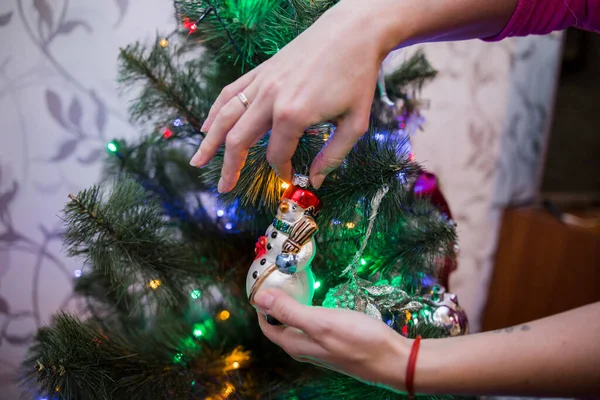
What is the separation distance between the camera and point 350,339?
0.34 m

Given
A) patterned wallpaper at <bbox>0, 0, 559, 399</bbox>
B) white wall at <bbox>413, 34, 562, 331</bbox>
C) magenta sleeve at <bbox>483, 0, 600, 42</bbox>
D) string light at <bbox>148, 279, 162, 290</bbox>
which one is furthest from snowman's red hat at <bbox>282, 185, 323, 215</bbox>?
white wall at <bbox>413, 34, 562, 331</bbox>

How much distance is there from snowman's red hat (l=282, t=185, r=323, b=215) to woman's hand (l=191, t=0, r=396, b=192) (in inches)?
1.1

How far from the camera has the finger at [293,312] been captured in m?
0.35

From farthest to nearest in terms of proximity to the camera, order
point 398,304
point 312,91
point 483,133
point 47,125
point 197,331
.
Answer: point 483,133 → point 47,125 → point 197,331 → point 398,304 → point 312,91

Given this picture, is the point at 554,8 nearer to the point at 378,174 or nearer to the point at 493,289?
the point at 378,174

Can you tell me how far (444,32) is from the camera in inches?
16.4

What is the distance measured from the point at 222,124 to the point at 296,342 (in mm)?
217

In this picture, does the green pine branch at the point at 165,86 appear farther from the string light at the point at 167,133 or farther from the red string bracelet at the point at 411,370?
the red string bracelet at the point at 411,370

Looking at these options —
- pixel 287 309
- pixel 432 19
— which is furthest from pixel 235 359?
pixel 432 19

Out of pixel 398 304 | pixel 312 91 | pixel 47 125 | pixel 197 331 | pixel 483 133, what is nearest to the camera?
pixel 312 91

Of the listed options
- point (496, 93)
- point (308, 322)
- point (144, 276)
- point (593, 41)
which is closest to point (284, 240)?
point (308, 322)

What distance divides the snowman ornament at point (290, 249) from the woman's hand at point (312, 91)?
0.04m

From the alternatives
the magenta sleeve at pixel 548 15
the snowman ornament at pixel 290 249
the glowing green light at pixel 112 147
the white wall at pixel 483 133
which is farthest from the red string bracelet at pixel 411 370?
the white wall at pixel 483 133

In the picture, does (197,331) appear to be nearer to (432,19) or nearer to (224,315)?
(224,315)
